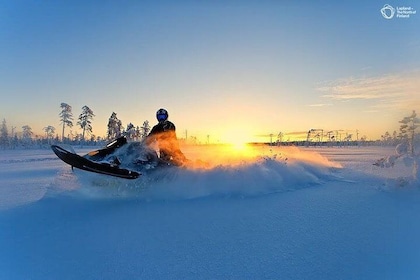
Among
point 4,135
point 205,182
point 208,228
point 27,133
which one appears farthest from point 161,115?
point 27,133

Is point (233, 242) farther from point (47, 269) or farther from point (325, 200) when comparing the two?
point (325, 200)

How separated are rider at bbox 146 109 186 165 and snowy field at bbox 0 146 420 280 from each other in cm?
39

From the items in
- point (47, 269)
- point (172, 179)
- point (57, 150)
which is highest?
point (57, 150)

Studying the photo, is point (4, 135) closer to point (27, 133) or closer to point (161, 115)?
point (27, 133)

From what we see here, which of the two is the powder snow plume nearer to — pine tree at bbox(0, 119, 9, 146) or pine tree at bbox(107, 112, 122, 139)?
pine tree at bbox(107, 112, 122, 139)

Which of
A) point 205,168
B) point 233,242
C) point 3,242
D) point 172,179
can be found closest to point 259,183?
point 205,168

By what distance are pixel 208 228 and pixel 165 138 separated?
10.3 ft

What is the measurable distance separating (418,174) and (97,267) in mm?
7736

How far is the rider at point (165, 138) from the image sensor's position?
6355 mm

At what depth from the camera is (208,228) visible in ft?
12.4

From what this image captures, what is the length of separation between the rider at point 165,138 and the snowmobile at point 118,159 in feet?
0.55

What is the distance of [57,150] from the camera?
216 inches

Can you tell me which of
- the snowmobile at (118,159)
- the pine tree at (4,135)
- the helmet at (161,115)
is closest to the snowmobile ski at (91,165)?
the snowmobile at (118,159)

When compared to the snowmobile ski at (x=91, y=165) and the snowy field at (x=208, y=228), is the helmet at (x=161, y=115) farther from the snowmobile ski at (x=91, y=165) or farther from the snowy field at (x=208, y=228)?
the snowmobile ski at (x=91, y=165)
